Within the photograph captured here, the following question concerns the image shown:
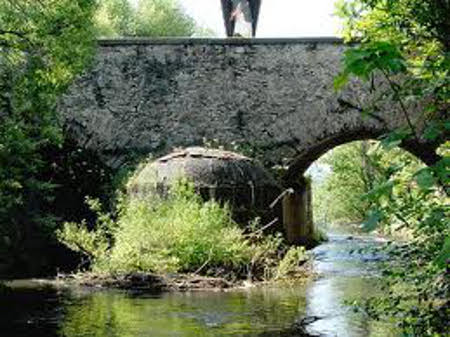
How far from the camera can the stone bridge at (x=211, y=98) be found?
1540 centimetres

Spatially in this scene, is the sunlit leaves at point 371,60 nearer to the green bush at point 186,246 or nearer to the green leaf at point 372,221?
the green leaf at point 372,221

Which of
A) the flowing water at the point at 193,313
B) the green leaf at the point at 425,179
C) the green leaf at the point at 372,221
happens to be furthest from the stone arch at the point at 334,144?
the green leaf at the point at 425,179

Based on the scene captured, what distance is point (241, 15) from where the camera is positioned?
61.3 ft

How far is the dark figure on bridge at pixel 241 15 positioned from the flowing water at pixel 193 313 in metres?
8.79

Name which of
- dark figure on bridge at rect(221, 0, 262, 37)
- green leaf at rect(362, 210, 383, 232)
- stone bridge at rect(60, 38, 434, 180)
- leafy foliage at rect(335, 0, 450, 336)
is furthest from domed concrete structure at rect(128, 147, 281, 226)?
green leaf at rect(362, 210, 383, 232)

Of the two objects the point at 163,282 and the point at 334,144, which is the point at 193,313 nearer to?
the point at 163,282

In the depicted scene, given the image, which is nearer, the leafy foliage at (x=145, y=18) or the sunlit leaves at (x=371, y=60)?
the sunlit leaves at (x=371, y=60)

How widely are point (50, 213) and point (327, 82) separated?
6091 millimetres

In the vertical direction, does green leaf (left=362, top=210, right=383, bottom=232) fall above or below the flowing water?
above

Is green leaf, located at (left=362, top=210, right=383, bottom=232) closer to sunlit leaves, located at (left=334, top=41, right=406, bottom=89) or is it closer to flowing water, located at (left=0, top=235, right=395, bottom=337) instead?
sunlit leaves, located at (left=334, top=41, right=406, bottom=89)

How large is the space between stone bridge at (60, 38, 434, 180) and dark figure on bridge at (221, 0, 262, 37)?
2.44m

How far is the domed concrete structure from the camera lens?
12.0 metres

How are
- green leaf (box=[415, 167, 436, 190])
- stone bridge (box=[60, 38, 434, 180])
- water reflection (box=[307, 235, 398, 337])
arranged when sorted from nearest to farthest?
1. green leaf (box=[415, 167, 436, 190])
2. water reflection (box=[307, 235, 398, 337])
3. stone bridge (box=[60, 38, 434, 180])

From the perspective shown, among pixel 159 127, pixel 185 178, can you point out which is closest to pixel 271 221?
pixel 185 178
